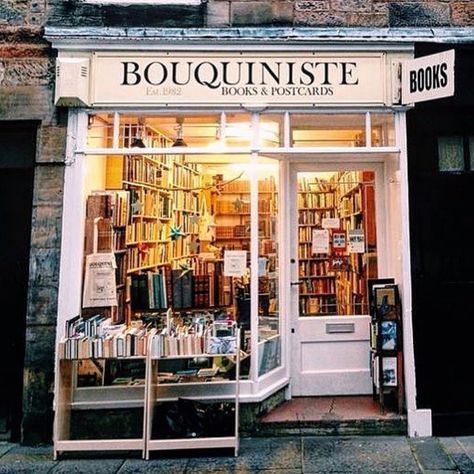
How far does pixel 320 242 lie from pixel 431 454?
2.41 meters

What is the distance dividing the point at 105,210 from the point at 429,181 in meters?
3.48

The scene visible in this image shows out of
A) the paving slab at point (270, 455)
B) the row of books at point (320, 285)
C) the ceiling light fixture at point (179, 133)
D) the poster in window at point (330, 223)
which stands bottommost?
the paving slab at point (270, 455)

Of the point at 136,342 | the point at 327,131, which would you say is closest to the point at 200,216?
the point at 136,342

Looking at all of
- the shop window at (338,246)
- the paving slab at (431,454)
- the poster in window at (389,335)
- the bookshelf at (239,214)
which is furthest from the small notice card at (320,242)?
the paving slab at (431,454)

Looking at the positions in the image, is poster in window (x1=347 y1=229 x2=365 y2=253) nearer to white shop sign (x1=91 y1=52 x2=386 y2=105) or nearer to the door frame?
the door frame

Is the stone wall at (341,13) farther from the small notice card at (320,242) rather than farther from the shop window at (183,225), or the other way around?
the small notice card at (320,242)

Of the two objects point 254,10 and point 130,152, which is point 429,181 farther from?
point 130,152

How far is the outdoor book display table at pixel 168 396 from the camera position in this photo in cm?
423

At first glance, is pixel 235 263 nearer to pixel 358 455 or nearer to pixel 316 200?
pixel 316 200

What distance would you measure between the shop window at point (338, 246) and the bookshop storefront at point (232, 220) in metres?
0.02

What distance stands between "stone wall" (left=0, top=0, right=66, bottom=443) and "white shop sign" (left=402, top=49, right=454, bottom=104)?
3.64m

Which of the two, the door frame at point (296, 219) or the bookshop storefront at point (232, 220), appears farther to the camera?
the door frame at point (296, 219)

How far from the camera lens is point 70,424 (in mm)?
4641

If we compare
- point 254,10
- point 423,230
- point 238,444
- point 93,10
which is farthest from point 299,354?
point 93,10
